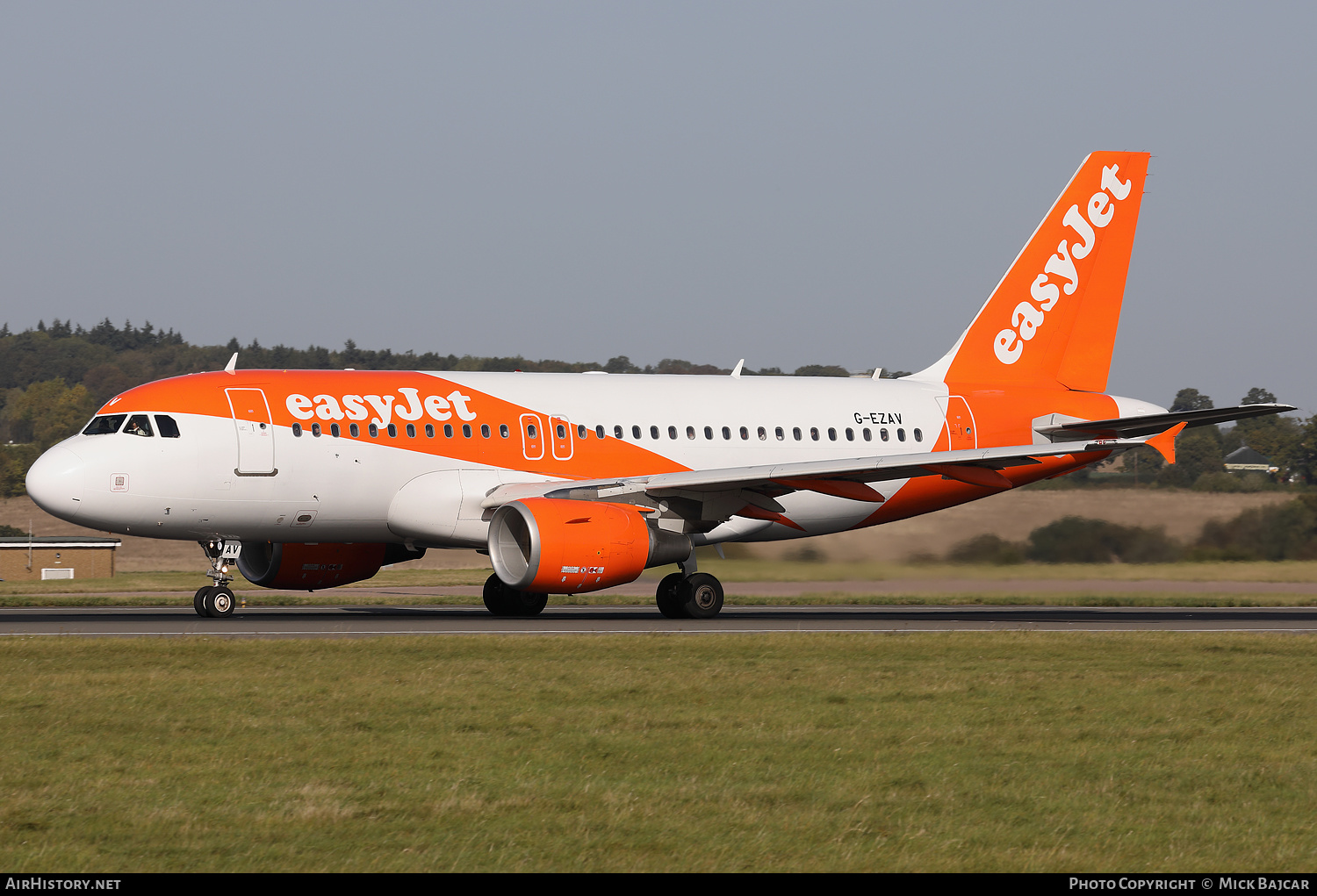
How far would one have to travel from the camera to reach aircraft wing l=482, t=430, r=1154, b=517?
2364 centimetres

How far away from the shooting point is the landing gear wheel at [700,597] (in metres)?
24.7

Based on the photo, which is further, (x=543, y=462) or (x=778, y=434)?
(x=778, y=434)

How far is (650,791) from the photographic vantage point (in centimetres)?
899

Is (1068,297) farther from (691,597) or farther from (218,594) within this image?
(218,594)

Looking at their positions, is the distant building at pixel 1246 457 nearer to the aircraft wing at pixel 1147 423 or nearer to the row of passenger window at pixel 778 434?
the aircraft wing at pixel 1147 423

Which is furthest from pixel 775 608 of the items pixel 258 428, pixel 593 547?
pixel 258 428

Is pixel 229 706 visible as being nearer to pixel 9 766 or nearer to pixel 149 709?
pixel 149 709

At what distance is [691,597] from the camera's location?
24.7m

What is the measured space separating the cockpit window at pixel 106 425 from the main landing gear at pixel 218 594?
236 cm

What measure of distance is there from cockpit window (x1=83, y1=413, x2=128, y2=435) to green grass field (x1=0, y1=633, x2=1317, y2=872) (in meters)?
7.19

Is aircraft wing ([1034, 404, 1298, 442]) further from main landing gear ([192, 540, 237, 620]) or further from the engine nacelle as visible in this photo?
main landing gear ([192, 540, 237, 620])

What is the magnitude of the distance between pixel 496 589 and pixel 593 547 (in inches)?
186

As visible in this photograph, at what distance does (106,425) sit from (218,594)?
321cm

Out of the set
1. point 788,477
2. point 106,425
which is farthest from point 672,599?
point 106,425
